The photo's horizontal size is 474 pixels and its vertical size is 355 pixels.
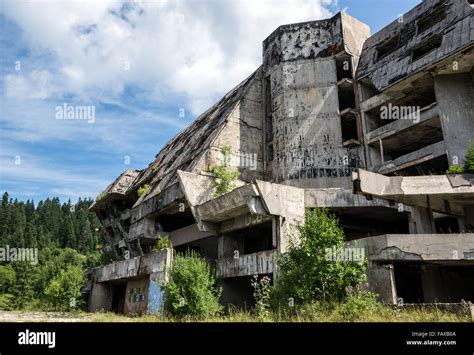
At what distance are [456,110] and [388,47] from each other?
8.31m

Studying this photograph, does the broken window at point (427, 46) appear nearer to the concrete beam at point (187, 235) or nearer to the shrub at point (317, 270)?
the shrub at point (317, 270)

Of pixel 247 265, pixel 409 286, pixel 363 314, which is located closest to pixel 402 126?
pixel 409 286

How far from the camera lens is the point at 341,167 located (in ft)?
91.9

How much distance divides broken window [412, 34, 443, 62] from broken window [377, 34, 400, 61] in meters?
2.41

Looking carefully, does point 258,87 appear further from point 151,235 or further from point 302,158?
point 151,235

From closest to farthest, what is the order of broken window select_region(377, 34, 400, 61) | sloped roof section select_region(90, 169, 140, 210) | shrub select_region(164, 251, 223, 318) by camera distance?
1. shrub select_region(164, 251, 223, 318)
2. broken window select_region(377, 34, 400, 61)
3. sloped roof section select_region(90, 169, 140, 210)

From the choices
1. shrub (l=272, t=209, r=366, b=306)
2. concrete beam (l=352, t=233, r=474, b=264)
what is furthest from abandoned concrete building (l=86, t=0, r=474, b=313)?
shrub (l=272, t=209, r=366, b=306)

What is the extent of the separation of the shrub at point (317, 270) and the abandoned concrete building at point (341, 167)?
181 centimetres

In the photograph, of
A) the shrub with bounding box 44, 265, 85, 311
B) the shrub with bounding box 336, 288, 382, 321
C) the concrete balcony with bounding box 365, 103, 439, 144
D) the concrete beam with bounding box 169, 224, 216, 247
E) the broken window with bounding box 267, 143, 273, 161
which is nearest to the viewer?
the shrub with bounding box 336, 288, 382, 321

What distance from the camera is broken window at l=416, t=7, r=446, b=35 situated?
2508cm

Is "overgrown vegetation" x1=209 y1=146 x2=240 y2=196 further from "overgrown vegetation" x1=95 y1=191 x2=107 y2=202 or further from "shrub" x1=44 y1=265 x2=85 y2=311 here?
"overgrown vegetation" x1=95 y1=191 x2=107 y2=202

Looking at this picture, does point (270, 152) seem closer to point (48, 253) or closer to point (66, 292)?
point (66, 292)

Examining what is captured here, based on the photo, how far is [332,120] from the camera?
95.7 ft

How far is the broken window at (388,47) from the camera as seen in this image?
28347 mm
